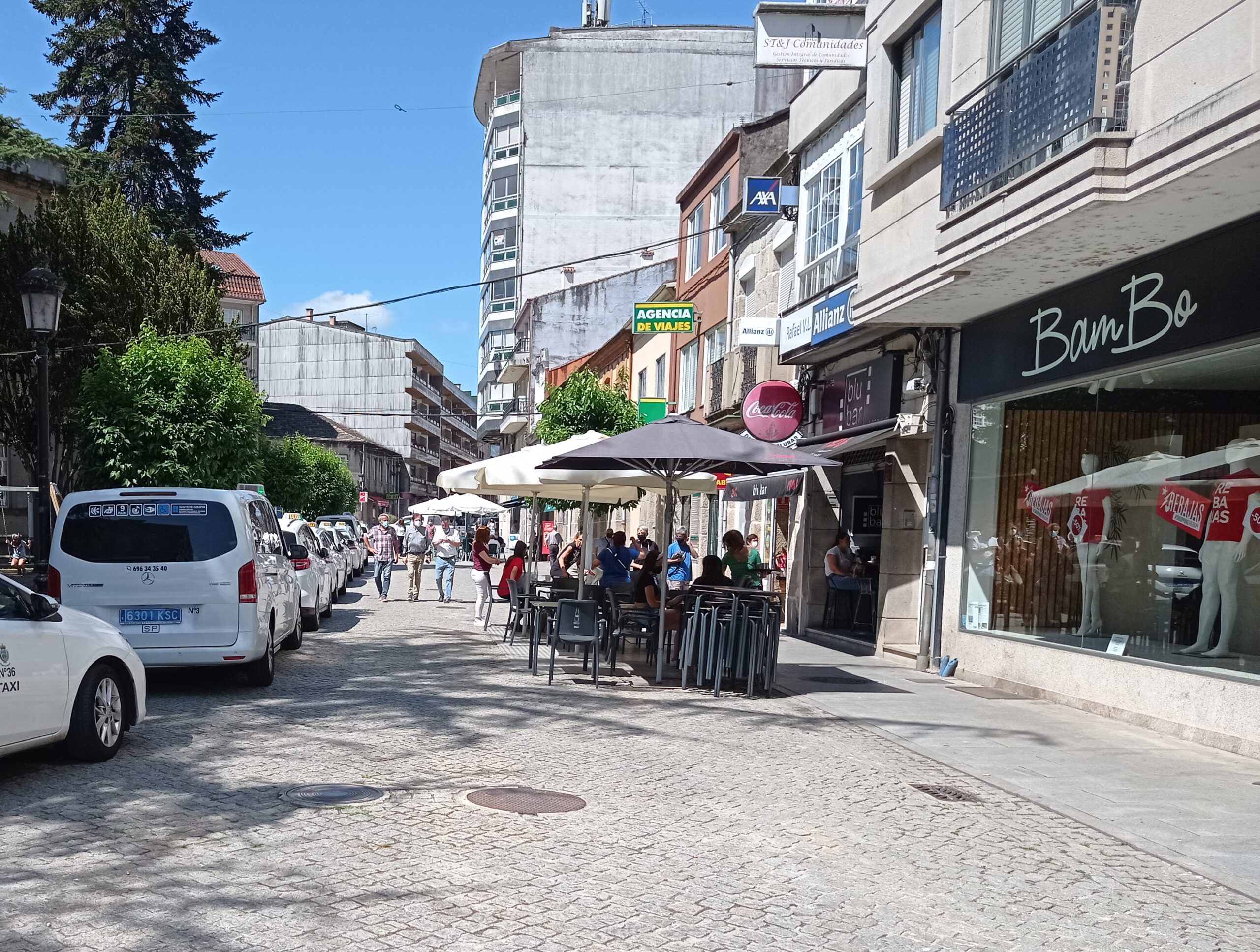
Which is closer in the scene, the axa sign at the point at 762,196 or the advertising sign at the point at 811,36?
the advertising sign at the point at 811,36

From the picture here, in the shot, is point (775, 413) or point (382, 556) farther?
point (382, 556)

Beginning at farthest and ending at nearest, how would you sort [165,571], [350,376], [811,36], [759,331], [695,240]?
[350,376], [695,240], [759,331], [811,36], [165,571]

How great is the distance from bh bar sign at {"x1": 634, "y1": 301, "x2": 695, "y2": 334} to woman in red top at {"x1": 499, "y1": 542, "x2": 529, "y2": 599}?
11.7 meters

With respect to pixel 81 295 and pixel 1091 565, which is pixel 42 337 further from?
pixel 81 295

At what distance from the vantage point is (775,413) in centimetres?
1900

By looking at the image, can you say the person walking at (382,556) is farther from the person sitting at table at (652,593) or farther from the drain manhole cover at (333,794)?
the drain manhole cover at (333,794)

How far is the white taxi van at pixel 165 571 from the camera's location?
1013 centimetres

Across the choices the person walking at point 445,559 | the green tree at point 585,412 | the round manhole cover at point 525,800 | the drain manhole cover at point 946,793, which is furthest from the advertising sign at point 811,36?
the green tree at point 585,412

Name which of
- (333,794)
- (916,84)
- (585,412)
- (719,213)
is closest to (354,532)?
(585,412)

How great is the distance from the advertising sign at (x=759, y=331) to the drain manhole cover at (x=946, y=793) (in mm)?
12695

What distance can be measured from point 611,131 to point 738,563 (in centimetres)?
4299

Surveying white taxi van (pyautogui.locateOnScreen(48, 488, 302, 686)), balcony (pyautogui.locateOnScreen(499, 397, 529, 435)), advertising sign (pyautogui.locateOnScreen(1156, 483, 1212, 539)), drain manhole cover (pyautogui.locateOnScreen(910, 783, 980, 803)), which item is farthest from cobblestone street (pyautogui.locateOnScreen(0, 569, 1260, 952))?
balcony (pyautogui.locateOnScreen(499, 397, 529, 435))

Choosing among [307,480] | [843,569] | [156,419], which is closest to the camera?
[843,569]

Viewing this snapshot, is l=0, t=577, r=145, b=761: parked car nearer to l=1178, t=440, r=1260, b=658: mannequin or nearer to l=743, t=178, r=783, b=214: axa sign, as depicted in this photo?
l=1178, t=440, r=1260, b=658: mannequin
